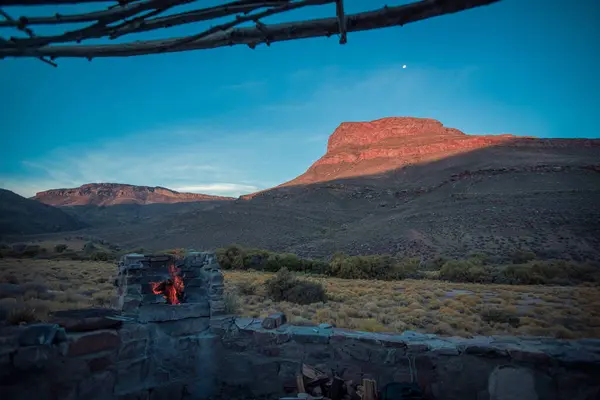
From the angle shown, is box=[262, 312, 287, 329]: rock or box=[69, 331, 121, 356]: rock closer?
box=[69, 331, 121, 356]: rock

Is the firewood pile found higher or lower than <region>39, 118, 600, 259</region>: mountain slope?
lower

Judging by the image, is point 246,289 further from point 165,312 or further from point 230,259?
point 230,259

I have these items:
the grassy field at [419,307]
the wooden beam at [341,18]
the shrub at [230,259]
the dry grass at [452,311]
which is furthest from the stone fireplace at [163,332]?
the shrub at [230,259]

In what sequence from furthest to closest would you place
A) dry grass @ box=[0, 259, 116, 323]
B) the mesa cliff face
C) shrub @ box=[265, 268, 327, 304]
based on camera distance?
the mesa cliff face < shrub @ box=[265, 268, 327, 304] < dry grass @ box=[0, 259, 116, 323]

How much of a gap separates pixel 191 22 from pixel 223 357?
4937 millimetres

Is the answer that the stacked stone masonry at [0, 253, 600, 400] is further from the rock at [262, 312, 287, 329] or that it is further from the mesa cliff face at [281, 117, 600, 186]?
the mesa cliff face at [281, 117, 600, 186]

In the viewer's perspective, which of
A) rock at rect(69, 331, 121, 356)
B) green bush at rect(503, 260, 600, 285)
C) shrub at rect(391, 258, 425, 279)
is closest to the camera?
rock at rect(69, 331, 121, 356)

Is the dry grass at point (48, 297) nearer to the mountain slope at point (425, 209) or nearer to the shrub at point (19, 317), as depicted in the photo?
the shrub at point (19, 317)

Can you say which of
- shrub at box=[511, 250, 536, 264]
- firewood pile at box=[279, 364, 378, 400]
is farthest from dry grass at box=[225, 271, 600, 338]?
shrub at box=[511, 250, 536, 264]

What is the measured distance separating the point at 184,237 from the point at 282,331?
146 ft

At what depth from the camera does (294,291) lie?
12.8m

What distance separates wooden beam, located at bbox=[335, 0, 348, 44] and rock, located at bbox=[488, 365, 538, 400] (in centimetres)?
409

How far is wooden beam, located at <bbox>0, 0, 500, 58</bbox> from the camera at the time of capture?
1764 mm

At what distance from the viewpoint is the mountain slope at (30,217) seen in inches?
1976
